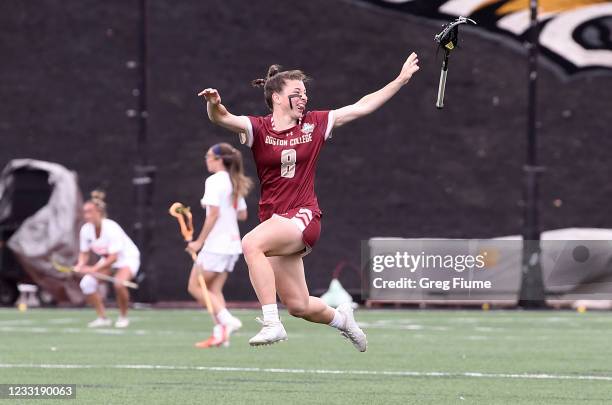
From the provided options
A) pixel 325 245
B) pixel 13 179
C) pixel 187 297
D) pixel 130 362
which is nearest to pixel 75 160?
pixel 13 179

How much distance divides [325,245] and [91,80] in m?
5.49

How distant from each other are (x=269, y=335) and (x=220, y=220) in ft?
22.5

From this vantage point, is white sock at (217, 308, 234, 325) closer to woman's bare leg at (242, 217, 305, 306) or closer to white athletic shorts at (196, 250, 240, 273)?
white athletic shorts at (196, 250, 240, 273)

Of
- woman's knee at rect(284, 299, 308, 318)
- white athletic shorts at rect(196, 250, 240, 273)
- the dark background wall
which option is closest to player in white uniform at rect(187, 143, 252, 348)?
white athletic shorts at rect(196, 250, 240, 273)

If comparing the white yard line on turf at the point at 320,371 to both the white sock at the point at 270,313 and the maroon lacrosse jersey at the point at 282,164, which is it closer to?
the white sock at the point at 270,313

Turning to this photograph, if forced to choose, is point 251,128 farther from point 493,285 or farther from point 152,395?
point 493,285

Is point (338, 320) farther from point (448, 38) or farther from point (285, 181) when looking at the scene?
point (448, 38)

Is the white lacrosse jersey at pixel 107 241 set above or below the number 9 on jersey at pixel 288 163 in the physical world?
below

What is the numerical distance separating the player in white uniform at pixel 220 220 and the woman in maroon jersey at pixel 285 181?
226 inches

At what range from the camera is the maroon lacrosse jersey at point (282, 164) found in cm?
972

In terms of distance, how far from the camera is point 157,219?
2614 centimetres

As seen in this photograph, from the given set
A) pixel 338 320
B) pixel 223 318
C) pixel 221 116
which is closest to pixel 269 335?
pixel 338 320

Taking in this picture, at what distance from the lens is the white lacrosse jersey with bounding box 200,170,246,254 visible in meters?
15.9

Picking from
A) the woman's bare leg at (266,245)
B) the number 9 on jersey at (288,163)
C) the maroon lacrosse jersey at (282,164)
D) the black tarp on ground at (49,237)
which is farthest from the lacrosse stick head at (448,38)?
the black tarp on ground at (49,237)
